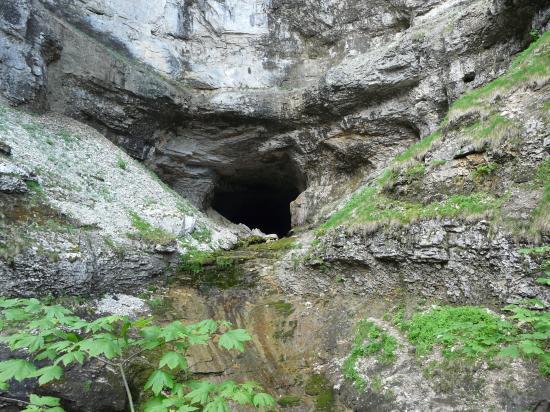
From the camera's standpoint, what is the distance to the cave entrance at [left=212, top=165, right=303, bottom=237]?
958 inches

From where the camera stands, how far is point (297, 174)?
22672mm

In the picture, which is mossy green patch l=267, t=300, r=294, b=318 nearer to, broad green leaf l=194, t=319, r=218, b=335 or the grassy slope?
the grassy slope

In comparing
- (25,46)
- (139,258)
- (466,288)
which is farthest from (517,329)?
(25,46)

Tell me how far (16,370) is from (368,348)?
6.46 metres

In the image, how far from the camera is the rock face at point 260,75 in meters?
15.2

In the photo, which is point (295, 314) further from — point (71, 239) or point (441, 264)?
point (71, 239)

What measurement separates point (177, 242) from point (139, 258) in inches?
64.1

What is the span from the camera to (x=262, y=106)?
19688 mm

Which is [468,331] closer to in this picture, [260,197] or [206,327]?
[206,327]

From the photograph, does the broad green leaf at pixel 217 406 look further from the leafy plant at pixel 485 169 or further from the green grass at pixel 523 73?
the green grass at pixel 523 73

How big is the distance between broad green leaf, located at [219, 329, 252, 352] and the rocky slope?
271 cm

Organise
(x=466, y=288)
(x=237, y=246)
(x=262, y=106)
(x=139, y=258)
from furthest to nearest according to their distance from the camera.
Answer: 1. (x=262, y=106)
2. (x=237, y=246)
3. (x=139, y=258)
4. (x=466, y=288)

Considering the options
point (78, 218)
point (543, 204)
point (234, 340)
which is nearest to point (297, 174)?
point (78, 218)

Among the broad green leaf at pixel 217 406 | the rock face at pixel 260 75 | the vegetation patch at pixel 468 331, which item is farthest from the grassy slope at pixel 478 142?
the broad green leaf at pixel 217 406
